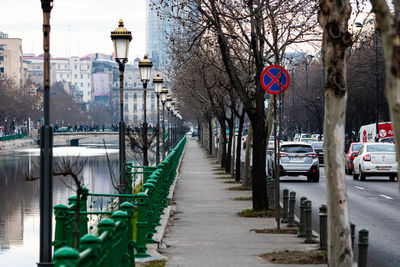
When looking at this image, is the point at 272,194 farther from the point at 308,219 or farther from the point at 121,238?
the point at 121,238

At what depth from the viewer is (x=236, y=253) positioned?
14.0 meters

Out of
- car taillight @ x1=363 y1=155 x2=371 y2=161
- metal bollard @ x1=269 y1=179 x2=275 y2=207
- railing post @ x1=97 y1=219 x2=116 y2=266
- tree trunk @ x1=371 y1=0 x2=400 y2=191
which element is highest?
tree trunk @ x1=371 y1=0 x2=400 y2=191

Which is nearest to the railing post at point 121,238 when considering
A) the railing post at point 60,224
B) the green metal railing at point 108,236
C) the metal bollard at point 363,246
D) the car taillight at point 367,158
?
the green metal railing at point 108,236

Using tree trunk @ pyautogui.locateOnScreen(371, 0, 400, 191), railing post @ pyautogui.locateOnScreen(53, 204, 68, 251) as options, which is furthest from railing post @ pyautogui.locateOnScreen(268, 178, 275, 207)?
tree trunk @ pyautogui.locateOnScreen(371, 0, 400, 191)

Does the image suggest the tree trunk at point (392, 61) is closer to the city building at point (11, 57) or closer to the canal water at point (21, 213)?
the canal water at point (21, 213)

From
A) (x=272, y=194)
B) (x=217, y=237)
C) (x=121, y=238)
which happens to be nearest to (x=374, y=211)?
(x=272, y=194)

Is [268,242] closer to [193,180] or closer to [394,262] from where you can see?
[394,262]

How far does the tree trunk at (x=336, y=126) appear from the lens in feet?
31.3

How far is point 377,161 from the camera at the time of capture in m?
36.2

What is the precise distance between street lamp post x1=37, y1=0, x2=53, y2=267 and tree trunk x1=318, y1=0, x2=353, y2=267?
316 centimetres

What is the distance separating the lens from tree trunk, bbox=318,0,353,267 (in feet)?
31.3

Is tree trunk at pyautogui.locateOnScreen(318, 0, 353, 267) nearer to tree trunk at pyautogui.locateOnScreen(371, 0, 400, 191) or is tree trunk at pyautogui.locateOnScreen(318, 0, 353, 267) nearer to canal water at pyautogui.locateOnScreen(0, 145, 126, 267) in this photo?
tree trunk at pyautogui.locateOnScreen(371, 0, 400, 191)

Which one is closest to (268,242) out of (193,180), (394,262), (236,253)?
(236,253)

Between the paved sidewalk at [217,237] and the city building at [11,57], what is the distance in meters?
156
